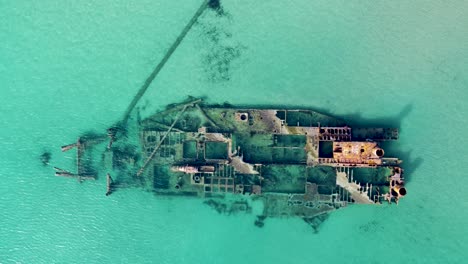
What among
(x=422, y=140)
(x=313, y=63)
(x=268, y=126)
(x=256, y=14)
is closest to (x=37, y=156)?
(x=268, y=126)

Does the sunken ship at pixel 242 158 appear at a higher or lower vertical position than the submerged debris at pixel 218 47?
lower

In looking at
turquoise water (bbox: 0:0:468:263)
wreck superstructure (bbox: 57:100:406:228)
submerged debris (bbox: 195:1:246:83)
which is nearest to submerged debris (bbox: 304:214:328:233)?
wreck superstructure (bbox: 57:100:406:228)

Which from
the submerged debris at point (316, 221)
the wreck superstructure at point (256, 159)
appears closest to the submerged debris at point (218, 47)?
the wreck superstructure at point (256, 159)

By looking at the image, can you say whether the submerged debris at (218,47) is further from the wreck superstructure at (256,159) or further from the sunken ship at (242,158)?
the wreck superstructure at (256,159)

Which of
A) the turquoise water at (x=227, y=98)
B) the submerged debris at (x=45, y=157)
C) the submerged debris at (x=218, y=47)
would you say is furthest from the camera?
the submerged debris at (x=45, y=157)

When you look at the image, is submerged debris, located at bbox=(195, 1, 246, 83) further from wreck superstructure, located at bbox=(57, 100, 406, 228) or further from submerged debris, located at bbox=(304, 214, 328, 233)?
submerged debris, located at bbox=(304, 214, 328, 233)

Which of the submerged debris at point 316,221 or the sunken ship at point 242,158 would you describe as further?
the submerged debris at point 316,221

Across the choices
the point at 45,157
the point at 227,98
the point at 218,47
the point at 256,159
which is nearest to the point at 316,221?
the point at 256,159
